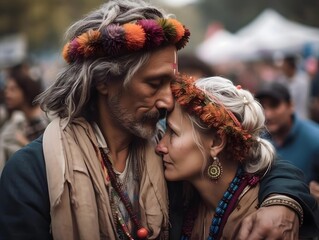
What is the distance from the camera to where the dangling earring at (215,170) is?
324 centimetres

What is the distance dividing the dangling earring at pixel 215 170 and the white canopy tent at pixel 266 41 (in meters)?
11.5

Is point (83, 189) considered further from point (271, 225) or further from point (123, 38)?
point (271, 225)

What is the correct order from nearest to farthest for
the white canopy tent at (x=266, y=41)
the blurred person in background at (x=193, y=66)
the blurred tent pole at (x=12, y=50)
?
1. the blurred person in background at (x=193, y=66)
2. the white canopy tent at (x=266, y=41)
3. the blurred tent pole at (x=12, y=50)

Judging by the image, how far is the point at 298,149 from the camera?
5.29 metres

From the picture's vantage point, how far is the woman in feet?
10.4

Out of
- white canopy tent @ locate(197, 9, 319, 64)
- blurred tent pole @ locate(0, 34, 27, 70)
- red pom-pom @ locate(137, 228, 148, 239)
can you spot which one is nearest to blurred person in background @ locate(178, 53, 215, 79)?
red pom-pom @ locate(137, 228, 148, 239)

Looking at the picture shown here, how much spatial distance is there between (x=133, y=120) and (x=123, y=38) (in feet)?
1.63

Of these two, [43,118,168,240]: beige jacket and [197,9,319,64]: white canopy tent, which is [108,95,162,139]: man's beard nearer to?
[43,118,168,240]: beige jacket

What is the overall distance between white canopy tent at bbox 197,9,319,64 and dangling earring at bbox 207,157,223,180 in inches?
452

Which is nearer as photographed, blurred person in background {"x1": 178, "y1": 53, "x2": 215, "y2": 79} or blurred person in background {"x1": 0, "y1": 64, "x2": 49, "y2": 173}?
blurred person in background {"x1": 0, "y1": 64, "x2": 49, "y2": 173}

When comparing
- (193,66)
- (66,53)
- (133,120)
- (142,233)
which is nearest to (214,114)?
(133,120)

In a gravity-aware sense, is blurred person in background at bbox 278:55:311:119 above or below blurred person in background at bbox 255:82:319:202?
below

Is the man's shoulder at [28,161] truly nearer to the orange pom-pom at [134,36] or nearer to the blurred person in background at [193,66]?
the orange pom-pom at [134,36]

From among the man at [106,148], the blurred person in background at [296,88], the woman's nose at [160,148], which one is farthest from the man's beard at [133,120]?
the blurred person in background at [296,88]
